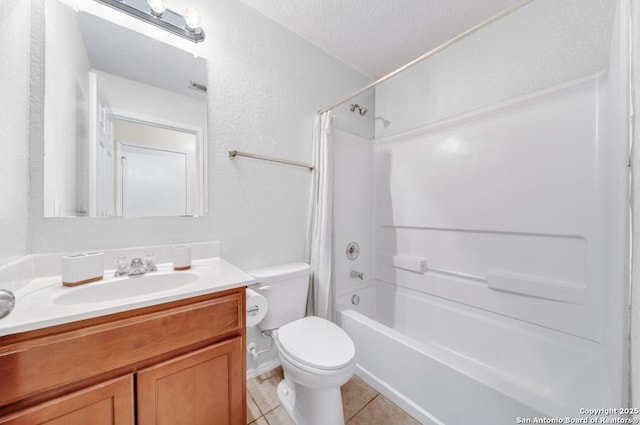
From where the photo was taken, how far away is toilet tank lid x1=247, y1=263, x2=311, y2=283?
1367 millimetres

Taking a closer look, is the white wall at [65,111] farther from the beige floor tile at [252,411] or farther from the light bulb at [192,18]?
the beige floor tile at [252,411]

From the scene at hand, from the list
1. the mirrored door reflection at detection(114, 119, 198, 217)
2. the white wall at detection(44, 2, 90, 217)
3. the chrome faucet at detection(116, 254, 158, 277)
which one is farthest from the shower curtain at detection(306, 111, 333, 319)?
the white wall at detection(44, 2, 90, 217)

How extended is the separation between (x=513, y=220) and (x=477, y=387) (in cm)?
99

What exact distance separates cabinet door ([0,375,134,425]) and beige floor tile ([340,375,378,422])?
1.04 meters

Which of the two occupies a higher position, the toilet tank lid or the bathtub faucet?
the toilet tank lid

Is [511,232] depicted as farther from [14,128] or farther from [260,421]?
[14,128]

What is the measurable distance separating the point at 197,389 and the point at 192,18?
1.73 m

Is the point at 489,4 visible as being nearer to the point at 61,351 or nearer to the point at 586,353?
the point at 586,353

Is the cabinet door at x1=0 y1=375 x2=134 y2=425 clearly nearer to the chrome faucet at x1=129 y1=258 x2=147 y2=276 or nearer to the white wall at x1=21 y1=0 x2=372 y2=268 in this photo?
the chrome faucet at x1=129 y1=258 x2=147 y2=276

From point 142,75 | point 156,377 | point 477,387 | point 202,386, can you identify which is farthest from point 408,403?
point 142,75

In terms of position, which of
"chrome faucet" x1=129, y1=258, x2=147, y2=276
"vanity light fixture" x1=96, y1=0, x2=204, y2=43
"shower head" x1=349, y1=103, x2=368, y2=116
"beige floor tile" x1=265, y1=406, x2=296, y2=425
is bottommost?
"beige floor tile" x1=265, y1=406, x2=296, y2=425

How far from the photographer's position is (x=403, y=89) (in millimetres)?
2111

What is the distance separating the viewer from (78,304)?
2.57 feet

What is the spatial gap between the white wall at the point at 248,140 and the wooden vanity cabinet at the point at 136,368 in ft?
1.83
